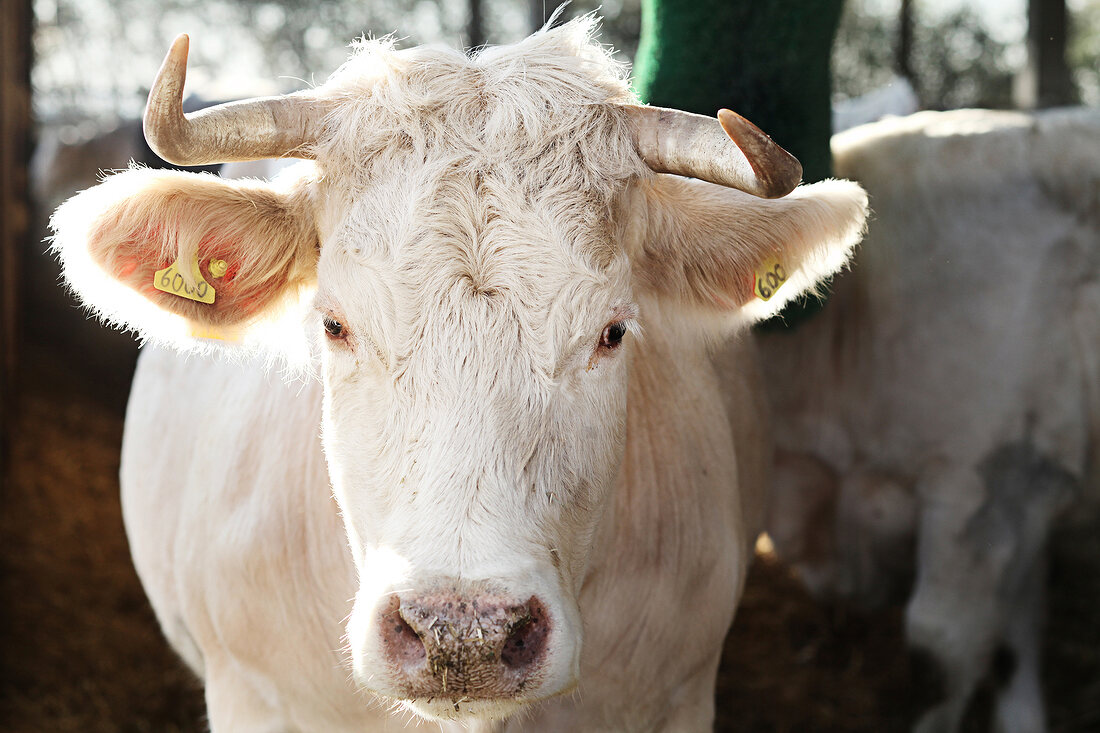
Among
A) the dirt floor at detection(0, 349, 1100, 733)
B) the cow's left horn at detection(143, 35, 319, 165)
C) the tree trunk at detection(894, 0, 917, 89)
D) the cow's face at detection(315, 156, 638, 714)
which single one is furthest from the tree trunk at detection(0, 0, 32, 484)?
the tree trunk at detection(894, 0, 917, 89)

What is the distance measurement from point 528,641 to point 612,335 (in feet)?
1.93

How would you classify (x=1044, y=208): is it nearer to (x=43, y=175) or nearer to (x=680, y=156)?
(x=680, y=156)

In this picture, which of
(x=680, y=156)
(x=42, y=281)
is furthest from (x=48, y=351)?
(x=680, y=156)

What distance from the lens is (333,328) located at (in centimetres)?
183

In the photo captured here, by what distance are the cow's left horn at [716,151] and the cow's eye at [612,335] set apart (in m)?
0.31

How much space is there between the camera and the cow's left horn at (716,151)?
1.64m

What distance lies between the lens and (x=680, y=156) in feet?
6.11

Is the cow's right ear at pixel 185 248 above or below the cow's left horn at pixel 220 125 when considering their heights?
below

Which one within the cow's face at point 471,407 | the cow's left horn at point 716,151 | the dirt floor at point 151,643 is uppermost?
the cow's left horn at point 716,151

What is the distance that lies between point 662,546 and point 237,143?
51.2 inches

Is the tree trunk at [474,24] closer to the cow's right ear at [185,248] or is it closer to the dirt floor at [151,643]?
the dirt floor at [151,643]

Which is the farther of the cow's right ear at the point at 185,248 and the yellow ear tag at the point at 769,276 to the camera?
the yellow ear tag at the point at 769,276

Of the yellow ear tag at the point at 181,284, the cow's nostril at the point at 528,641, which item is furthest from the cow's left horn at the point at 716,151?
the yellow ear tag at the point at 181,284

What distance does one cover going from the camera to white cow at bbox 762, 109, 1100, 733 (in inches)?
138
